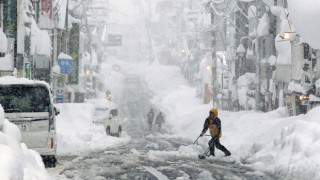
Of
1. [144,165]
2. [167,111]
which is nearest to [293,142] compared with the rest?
[144,165]

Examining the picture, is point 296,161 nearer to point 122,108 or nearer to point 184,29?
point 122,108

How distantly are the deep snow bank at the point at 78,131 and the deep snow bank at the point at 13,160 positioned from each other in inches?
375

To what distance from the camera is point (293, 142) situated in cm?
1296

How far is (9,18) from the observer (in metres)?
23.5

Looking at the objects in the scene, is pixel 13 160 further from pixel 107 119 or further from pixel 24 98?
pixel 107 119

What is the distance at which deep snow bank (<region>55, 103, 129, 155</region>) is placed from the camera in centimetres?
1881

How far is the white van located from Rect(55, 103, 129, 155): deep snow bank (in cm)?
480

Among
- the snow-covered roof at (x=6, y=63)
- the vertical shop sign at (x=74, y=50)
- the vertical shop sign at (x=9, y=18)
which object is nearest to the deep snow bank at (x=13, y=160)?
the snow-covered roof at (x=6, y=63)

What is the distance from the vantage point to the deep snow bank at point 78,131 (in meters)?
18.8

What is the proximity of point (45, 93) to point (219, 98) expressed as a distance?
121ft

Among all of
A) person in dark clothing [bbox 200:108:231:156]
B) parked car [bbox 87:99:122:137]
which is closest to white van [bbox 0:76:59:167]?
person in dark clothing [bbox 200:108:231:156]

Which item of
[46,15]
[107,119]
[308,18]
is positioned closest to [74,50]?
[46,15]

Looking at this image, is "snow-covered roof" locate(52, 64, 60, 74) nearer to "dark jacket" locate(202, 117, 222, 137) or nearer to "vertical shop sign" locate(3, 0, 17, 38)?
"vertical shop sign" locate(3, 0, 17, 38)

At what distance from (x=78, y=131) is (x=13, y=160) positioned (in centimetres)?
1587
